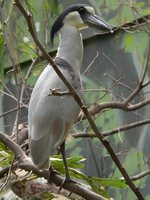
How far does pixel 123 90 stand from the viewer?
2.88 meters

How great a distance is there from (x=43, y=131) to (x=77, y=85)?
0.15m

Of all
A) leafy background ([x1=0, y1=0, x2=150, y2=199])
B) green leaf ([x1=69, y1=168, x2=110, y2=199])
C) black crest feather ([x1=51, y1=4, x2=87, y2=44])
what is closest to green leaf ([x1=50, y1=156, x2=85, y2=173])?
green leaf ([x1=69, y1=168, x2=110, y2=199])

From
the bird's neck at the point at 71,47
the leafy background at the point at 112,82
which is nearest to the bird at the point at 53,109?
the bird's neck at the point at 71,47

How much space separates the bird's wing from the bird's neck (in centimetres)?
9

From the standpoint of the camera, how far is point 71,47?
155cm

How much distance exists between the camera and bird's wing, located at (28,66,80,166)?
4.62 feet

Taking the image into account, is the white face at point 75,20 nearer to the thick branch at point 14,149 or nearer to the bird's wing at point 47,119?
the bird's wing at point 47,119

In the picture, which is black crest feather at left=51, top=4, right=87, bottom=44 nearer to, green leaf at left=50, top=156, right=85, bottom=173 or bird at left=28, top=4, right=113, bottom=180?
bird at left=28, top=4, right=113, bottom=180

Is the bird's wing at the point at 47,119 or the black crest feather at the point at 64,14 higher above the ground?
the black crest feather at the point at 64,14

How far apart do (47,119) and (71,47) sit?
237 mm

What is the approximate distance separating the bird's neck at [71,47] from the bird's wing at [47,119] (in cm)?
9

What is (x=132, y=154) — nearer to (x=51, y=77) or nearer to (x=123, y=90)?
(x=123, y=90)

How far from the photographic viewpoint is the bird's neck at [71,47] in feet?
5.04

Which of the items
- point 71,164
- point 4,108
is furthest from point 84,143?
point 71,164
